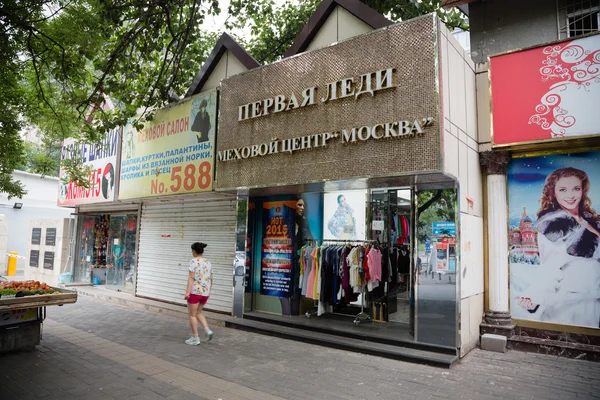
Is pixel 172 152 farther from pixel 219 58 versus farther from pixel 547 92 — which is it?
pixel 547 92

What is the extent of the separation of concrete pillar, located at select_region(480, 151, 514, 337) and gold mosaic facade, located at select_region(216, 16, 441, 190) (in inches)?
81.7

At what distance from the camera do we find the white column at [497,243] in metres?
6.76

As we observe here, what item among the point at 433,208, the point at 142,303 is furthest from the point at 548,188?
the point at 142,303

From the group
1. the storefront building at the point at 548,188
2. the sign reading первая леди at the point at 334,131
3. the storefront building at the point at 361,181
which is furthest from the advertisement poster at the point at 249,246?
the storefront building at the point at 548,188

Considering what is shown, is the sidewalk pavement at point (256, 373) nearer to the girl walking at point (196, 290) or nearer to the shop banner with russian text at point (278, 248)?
the girl walking at point (196, 290)

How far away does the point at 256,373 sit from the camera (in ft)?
17.8

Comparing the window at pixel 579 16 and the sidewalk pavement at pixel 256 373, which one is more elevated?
the window at pixel 579 16

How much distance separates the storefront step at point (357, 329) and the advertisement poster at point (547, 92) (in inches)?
145

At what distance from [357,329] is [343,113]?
391 cm

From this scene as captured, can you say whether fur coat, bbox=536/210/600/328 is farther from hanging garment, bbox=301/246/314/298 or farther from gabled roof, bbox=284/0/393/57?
gabled roof, bbox=284/0/393/57

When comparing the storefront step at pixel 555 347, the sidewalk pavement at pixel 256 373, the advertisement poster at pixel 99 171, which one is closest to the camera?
the sidewalk pavement at pixel 256 373

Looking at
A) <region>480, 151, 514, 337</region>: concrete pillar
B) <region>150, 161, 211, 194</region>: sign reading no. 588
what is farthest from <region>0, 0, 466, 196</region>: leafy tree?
<region>480, 151, 514, 337</region>: concrete pillar

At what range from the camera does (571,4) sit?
684 centimetres

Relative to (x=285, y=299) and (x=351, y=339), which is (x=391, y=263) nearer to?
(x=351, y=339)
